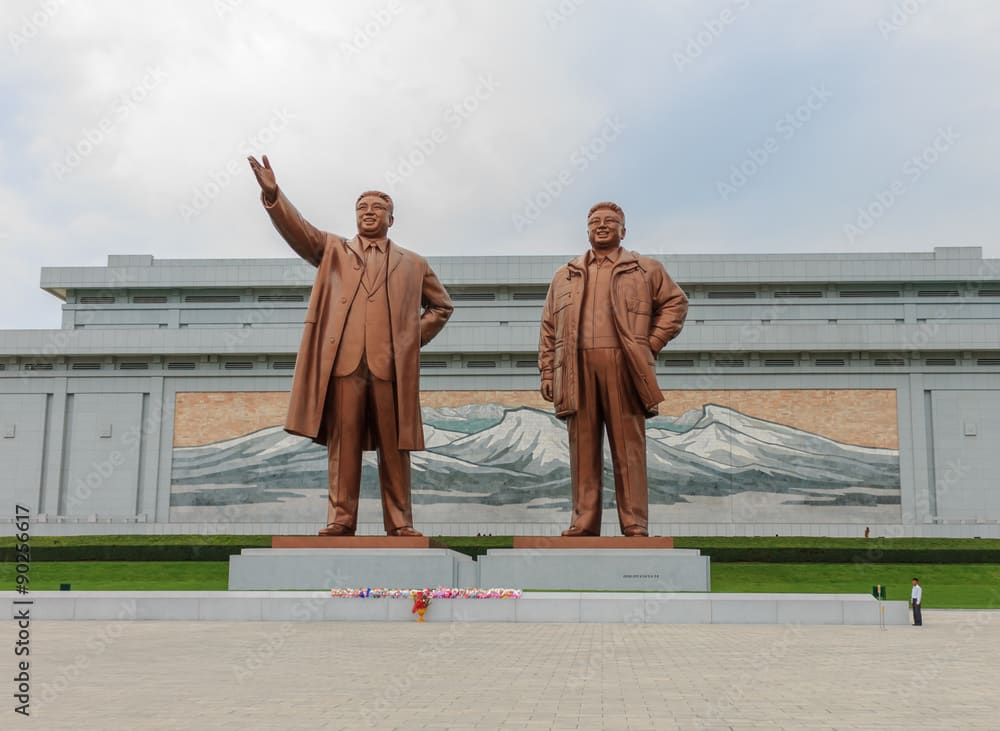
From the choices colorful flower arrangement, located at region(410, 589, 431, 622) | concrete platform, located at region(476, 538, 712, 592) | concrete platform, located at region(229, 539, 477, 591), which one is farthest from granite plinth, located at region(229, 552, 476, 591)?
concrete platform, located at region(476, 538, 712, 592)

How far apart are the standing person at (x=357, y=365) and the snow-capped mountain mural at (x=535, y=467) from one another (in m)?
16.8

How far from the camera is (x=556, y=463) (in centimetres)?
2817

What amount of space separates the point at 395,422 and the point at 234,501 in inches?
729

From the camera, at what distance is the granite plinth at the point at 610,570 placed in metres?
10.6

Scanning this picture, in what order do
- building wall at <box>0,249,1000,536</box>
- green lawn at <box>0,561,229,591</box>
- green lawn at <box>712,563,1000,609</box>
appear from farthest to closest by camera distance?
building wall at <box>0,249,1000,536</box>
green lawn at <box>0,561,229,591</box>
green lawn at <box>712,563,1000,609</box>

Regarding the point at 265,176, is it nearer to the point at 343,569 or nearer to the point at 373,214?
the point at 373,214

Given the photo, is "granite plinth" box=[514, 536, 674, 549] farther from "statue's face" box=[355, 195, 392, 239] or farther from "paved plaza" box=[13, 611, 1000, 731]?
"statue's face" box=[355, 195, 392, 239]

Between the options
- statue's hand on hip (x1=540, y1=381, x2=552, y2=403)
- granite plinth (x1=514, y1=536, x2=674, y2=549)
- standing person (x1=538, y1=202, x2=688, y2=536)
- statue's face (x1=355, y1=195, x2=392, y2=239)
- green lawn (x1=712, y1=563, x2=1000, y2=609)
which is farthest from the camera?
green lawn (x1=712, y1=563, x2=1000, y2=609)

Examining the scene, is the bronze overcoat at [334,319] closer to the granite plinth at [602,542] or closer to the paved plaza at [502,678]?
the granite plinth at [602,542]

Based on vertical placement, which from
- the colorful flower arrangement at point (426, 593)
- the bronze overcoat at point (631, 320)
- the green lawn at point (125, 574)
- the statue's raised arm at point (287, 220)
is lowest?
the green lawn at point (125, 574)

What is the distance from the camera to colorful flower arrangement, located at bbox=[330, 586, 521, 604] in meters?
9.60

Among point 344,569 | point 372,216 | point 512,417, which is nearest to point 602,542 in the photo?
point 344,569

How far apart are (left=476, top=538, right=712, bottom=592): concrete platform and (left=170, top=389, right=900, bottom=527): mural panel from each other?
649 inches

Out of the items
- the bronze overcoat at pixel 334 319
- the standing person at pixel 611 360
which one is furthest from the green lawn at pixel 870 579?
the bronze overcoat at pixel 334 319
